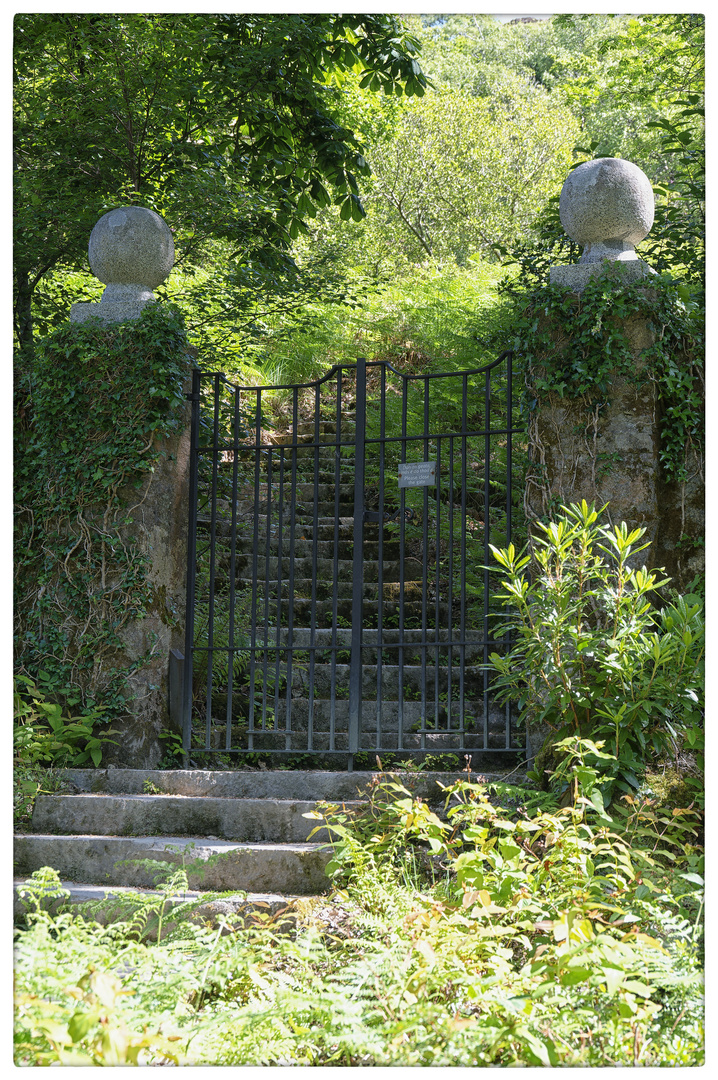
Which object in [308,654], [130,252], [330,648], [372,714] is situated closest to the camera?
[330,648]

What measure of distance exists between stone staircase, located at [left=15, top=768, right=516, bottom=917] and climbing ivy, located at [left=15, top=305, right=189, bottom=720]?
0.64 m

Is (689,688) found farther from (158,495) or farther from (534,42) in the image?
(534,42)

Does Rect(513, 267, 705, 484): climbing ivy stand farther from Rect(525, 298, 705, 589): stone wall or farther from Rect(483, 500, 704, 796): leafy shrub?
Rect(483, 500, 704, 796): leafy shrub

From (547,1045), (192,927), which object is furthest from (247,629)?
(547,1045)

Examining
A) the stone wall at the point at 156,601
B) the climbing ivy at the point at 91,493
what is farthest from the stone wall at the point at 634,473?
the climbing ivy at the point at 91,493

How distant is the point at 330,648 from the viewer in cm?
535

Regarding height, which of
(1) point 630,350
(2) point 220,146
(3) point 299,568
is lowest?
(3) point 299,568

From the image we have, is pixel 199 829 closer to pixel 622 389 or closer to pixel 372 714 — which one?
pixel 372 714

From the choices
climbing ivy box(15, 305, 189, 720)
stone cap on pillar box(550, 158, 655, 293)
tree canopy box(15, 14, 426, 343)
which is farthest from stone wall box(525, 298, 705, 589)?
tree canopy box(15, 14, 426, 343)

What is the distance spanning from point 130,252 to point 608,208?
299 cm

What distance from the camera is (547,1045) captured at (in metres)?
2.37

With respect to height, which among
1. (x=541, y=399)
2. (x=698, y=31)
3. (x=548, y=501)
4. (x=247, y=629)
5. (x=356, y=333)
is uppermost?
(x=698, y=31)

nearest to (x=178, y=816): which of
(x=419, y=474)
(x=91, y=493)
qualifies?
(x=91, y=493)

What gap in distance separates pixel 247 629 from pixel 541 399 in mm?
2885
